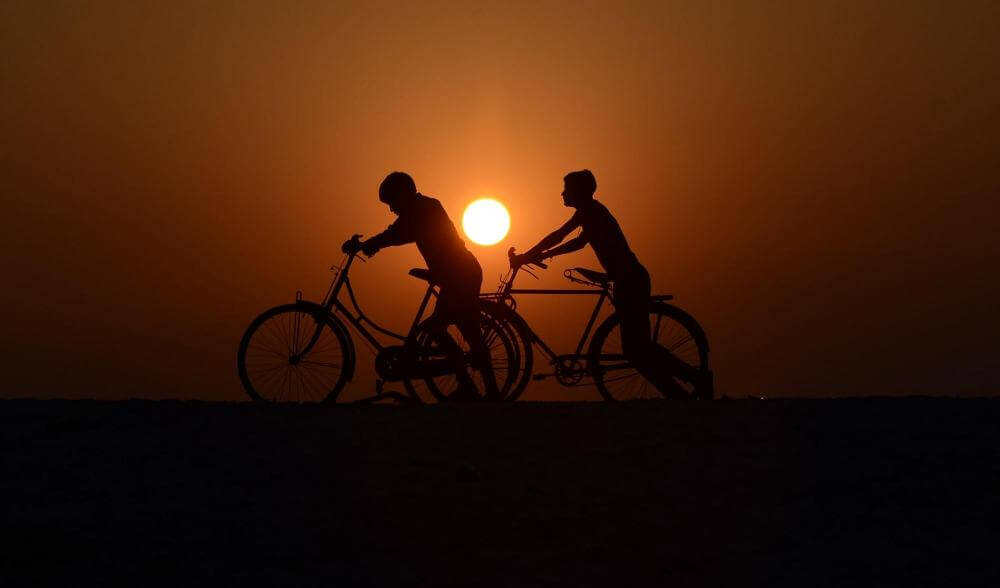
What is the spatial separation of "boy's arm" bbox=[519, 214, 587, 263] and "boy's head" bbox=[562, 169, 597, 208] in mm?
151

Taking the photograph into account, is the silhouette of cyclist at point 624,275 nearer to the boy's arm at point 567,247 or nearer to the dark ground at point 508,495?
the boy's arm at point 567,247

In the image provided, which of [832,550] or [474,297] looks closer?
[832,550]

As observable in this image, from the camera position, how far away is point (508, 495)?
638cm

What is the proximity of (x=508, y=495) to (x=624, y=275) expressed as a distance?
4.48 metres

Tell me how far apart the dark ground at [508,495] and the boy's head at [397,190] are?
2063 millimetres

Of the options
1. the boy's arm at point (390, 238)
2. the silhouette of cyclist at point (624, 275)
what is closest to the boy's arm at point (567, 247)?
the silhouette of cyclist at point (624, 275)

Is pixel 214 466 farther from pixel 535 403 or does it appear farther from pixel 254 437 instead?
pixel 535 403

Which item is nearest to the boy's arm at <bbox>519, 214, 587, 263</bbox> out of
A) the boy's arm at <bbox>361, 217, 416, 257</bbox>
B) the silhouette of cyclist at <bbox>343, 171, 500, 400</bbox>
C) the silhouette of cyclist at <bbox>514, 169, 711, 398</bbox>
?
the silhouette of cyclist at <bbox>514, 169, 711, 398</bbox>

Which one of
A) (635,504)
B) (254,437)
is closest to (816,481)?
(635,504)

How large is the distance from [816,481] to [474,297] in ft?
14.5

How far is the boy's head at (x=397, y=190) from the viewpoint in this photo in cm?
1020

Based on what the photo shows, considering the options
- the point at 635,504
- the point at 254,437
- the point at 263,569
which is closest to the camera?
the point at 263,569

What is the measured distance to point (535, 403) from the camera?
380 inches

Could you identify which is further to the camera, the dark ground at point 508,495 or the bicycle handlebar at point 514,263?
the bicycle handlebar at point 514,263
